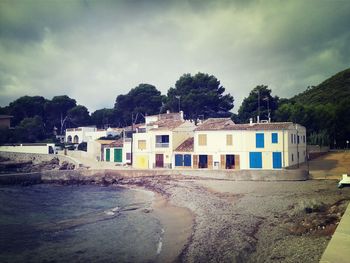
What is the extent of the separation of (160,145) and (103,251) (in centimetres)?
2344

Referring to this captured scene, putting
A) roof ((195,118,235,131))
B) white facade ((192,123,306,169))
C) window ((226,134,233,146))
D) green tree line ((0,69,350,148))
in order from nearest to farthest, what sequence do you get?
white facade ((192,123,306,169))
window ((226,134,233,146))
roof ((195,118,235,131))
green tree line ((0,69,350,148))

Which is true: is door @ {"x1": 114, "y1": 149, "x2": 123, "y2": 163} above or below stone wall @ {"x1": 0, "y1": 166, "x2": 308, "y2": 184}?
above

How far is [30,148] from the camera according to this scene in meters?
54.2

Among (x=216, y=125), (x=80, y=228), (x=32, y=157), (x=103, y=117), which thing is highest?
(x=103, y=117)

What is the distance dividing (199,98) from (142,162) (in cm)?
2476

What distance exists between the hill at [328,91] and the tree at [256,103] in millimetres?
47276

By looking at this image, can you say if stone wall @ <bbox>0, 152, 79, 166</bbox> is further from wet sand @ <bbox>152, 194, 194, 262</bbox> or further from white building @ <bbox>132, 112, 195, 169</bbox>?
wet sand @ <bbox>152, 194, 194, 262</bbox>

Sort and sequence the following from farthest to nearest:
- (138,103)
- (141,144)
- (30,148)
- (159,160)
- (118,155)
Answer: (138,103)
(30,148)
(118,155)
(141,144)
(159,160)

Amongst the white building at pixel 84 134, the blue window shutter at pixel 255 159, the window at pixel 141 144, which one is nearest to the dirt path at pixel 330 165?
the blue window shutter at pixel 255 159

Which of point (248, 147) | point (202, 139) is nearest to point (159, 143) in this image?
point (202, 139)

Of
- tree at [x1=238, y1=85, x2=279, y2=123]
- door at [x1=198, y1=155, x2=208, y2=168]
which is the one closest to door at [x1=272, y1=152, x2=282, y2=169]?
door at [x1=198, y1=155, x2=208, y2=168]

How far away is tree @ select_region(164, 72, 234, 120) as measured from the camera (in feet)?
192

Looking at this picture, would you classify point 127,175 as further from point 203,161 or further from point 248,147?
point 248,147

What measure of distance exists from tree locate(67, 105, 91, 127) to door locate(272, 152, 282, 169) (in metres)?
56.2
